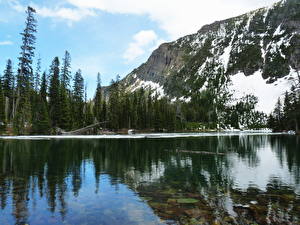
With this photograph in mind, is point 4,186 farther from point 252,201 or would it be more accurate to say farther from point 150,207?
point 252,201

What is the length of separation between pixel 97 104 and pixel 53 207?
347ft

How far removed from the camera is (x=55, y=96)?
87062 mm

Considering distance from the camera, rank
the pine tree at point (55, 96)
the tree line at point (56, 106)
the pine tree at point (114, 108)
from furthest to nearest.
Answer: the pine tree at point (114, 108) → the pine tree at point (55, 96) → the tree line at point (56, 106)

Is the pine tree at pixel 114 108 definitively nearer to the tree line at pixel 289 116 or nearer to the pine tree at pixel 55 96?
the pine tree at pixel 55 96

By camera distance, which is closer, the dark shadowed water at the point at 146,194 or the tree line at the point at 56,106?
the dark shadowed water at the point at 146,194

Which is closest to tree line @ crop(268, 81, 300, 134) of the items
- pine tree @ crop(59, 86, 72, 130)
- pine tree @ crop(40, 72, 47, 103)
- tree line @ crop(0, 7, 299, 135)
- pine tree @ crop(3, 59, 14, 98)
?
tree line @ crop(0, 7, 299, 135)

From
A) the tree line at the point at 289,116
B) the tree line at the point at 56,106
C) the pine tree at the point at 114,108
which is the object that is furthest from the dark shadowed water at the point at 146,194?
the tree line at the point at 289,116

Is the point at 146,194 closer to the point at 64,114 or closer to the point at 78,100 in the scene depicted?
the point at 64,114

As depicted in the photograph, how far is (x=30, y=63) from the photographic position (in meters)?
68.8

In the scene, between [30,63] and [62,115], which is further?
[62,115]

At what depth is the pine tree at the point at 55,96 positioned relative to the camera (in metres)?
84.0

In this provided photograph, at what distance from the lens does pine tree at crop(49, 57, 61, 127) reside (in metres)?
84.0

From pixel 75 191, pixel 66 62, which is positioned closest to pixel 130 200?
pixel 75 191

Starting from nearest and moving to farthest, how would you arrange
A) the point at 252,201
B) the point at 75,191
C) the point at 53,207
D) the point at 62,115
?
the point at 53,207
the point at 252,201
the point at 75,191
the point at 62,115
